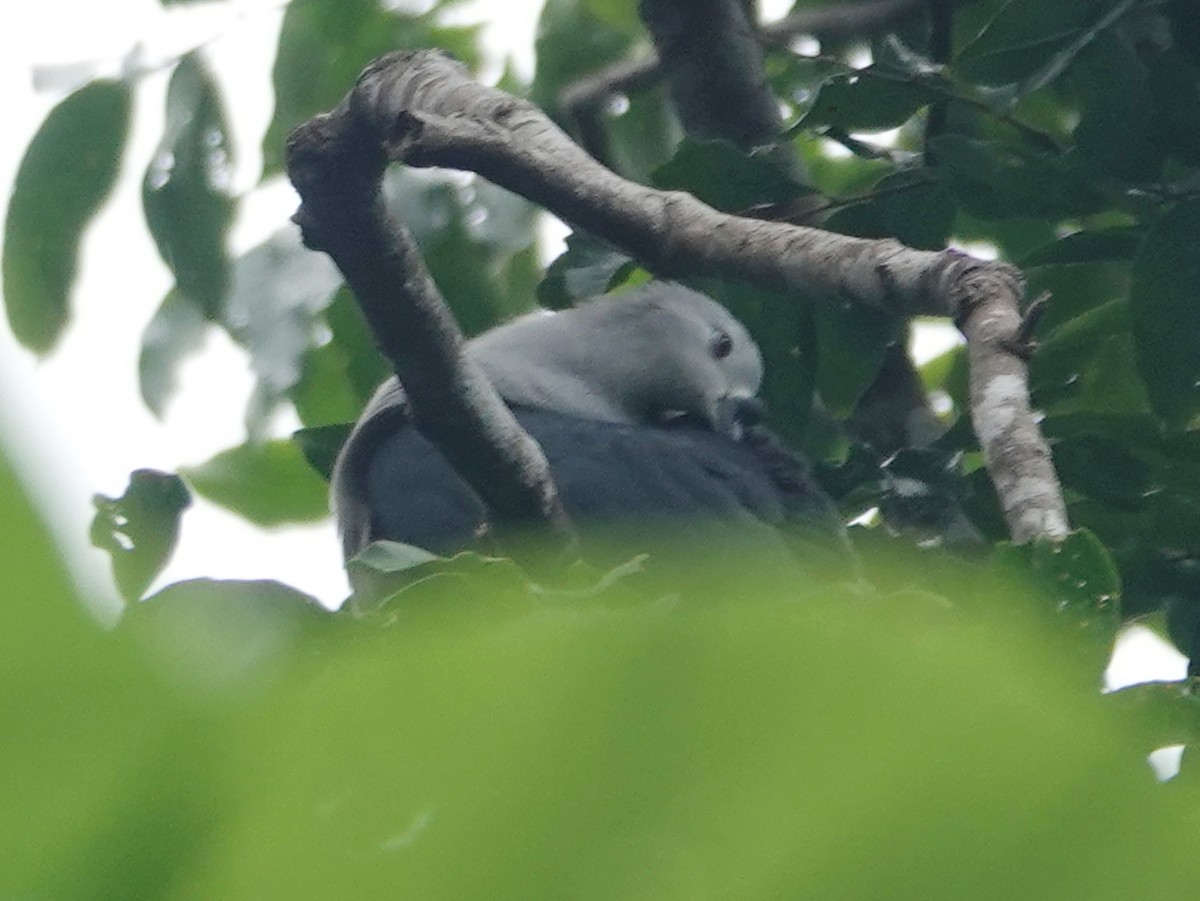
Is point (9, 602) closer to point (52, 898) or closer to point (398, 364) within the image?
point (52, 898)

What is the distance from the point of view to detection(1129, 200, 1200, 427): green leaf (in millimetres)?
1633

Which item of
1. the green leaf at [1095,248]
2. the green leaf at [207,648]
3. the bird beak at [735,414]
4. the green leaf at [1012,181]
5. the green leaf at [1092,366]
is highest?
the green leaf at [1012,181]

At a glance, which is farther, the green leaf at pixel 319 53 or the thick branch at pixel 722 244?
the green leaf at pixel 319 53

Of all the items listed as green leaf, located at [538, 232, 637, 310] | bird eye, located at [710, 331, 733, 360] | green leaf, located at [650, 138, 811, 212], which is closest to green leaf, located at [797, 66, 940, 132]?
green leaf, located at [650, 138, 811, 212]

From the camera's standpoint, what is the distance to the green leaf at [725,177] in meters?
1.90

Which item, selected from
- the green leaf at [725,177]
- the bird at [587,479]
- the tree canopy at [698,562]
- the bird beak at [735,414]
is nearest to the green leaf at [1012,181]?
the tree canopy at [698,562]

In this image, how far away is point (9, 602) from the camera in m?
0.22

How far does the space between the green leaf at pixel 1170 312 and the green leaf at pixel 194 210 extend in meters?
1.08

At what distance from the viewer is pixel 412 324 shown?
1.57 meters

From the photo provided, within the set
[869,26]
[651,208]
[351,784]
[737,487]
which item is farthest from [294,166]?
[351,784]

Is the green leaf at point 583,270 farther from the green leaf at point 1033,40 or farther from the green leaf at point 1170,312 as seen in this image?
the green leaf at point 1170,312

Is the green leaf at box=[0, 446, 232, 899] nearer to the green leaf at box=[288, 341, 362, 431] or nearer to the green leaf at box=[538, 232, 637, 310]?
the green leaf at box=[538, 232, 637, 310]

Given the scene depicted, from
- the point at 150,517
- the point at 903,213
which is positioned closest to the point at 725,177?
the point at 903,213

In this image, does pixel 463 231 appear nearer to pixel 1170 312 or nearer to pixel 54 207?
pixel 54 207
